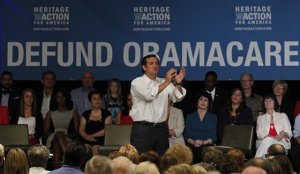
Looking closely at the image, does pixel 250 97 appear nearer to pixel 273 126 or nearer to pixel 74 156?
pixel 273 126

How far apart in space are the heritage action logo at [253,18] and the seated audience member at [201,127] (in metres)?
1.34

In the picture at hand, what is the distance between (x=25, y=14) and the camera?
12352mm

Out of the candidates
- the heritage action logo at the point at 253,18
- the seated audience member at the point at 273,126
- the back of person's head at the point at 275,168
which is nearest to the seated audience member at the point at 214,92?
the seated audience member at the point at 273,126

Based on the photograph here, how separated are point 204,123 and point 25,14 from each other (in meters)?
3.16

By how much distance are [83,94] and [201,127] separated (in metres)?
1.89

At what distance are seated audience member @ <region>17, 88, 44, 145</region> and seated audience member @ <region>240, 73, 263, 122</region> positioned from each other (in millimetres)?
2822

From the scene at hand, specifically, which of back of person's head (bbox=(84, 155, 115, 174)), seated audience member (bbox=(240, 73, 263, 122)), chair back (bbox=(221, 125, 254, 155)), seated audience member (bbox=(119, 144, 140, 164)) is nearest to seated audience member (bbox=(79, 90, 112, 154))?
chair back (bbox=(221, 125, 254, 155))

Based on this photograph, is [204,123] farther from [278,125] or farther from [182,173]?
[182,173]

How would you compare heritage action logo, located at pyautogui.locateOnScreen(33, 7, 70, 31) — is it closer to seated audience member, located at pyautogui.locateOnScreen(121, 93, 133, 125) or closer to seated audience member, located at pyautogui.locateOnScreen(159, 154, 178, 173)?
seated audience member, located at pyautogui.locateOnScreen(121, 93, 133, 125)

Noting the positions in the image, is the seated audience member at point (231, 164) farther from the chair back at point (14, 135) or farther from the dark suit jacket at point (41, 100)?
the dark suit jacket at point (41, 100)

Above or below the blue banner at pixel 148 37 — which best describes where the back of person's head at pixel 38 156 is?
below

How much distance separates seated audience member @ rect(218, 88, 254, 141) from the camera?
1129 cm

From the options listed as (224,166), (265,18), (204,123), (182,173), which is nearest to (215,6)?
(265,18)

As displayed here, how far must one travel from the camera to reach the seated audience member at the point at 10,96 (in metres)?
11.6
